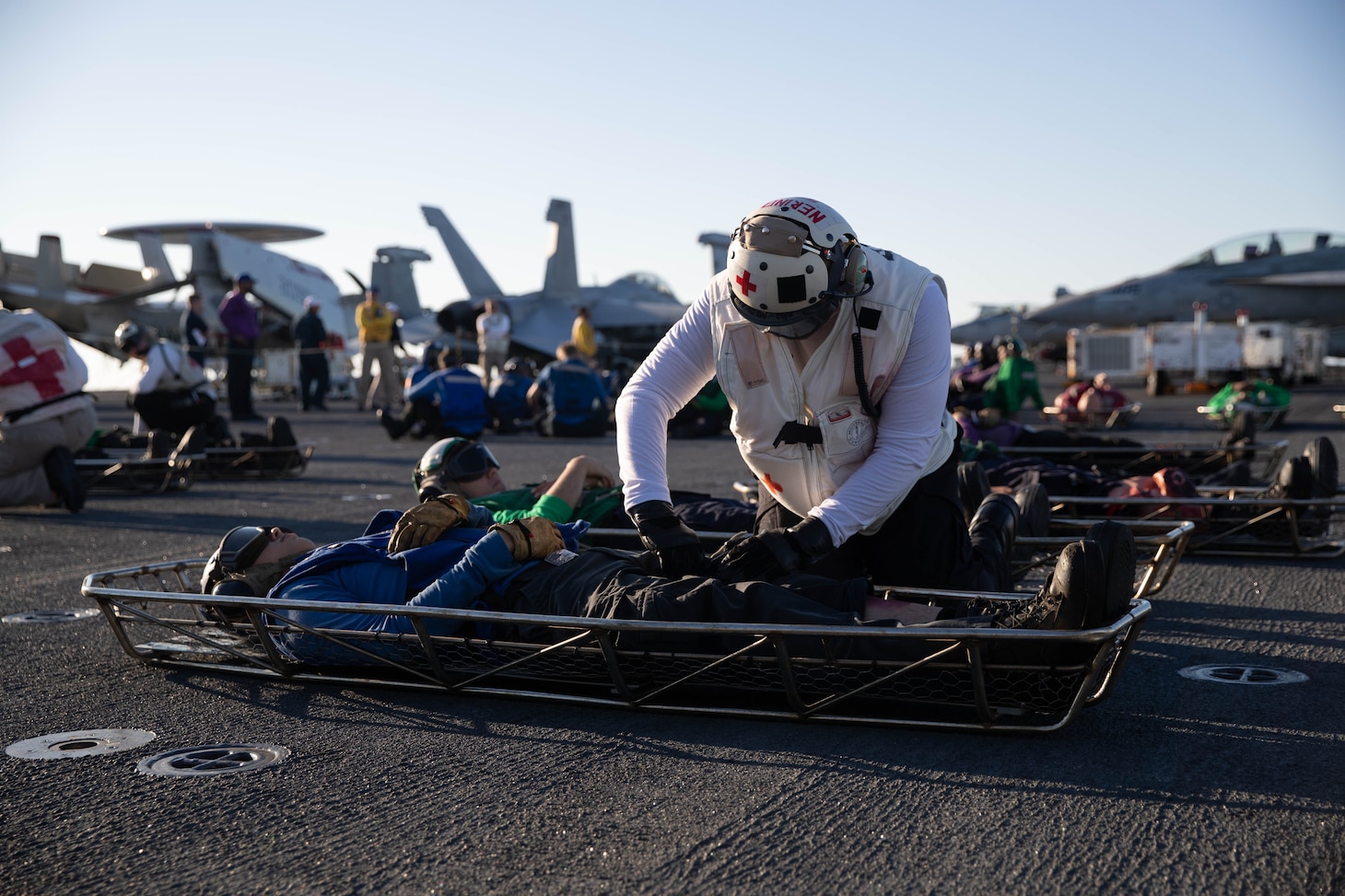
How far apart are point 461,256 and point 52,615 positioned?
3696 cm

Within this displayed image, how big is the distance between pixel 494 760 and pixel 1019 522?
10.4 feet

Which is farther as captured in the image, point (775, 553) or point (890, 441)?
point (890, 441)

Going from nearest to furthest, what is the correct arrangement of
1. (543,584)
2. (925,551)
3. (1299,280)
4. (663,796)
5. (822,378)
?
(663,796)
(543,584)
(822,378)
(925,551)
(1299,280)

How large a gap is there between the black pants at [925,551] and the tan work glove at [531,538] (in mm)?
1091

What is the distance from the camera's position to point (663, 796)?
3.16m

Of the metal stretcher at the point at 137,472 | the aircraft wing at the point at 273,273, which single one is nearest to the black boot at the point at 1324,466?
the metal stretcher at the point at 137,472

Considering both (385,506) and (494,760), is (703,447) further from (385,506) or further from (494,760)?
(494,760)

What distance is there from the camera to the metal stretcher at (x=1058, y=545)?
508cm

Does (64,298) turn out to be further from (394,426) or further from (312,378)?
(394,426)

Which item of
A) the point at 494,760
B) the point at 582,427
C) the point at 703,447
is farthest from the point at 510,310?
the point at 494,760

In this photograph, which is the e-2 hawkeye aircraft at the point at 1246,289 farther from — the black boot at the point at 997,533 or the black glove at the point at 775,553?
the black glove at the point at 775,553

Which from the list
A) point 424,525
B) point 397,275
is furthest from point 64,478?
point 397,275

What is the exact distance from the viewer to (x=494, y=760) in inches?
138

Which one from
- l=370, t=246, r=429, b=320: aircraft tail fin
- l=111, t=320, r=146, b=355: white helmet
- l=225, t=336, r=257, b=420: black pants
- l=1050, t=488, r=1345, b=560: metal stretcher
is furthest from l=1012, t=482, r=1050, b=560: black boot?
l=370, t=246, r=429, b=320: aircraft tail fin
